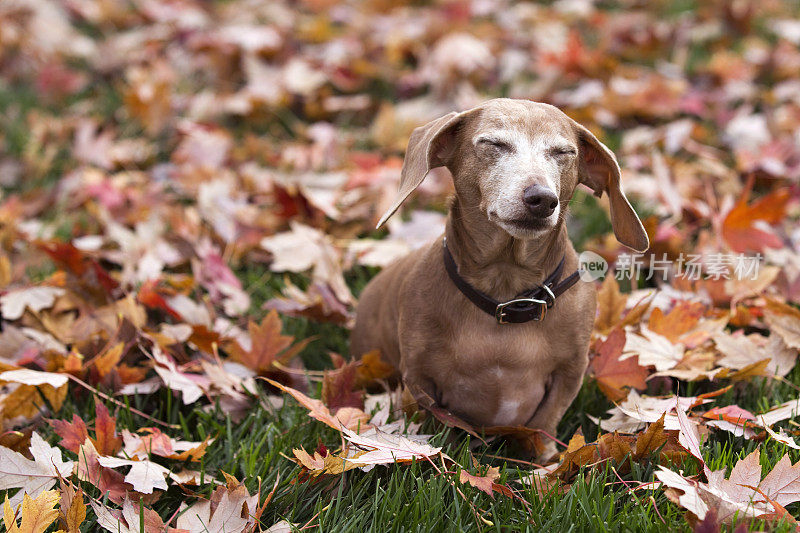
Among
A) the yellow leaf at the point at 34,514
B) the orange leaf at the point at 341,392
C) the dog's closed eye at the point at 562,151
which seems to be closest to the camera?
the yellow leaf at the point at 34,514

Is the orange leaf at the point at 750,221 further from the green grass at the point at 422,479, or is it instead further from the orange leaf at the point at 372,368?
the orange leaf at the point at 372,368

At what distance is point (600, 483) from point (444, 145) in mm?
887

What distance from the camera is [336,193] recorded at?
139 inches

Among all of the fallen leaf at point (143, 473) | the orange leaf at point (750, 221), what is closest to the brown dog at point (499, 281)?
the fallen leaf at point (143, 473)

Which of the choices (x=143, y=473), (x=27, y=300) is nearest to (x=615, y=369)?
(x=143, y=473)

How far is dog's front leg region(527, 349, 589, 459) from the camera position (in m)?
2.08

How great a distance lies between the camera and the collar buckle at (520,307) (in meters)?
1.97

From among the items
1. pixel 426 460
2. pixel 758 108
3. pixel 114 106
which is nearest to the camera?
pixel 426 460

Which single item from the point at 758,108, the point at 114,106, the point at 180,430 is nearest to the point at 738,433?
the point at 180,430

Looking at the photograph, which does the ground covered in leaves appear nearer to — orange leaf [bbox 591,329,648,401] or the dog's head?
orange leaf [bbox 591,329,648,401]

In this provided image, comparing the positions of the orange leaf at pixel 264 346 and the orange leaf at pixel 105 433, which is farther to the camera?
the orange leaf at pixel 264 346

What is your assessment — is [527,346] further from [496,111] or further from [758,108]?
[758,108]

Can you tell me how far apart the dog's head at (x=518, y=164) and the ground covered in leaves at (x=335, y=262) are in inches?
19.1

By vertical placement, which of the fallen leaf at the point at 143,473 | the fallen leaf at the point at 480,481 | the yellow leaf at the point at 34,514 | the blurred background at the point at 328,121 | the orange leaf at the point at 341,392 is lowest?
the blurred background at the point at 328,121
